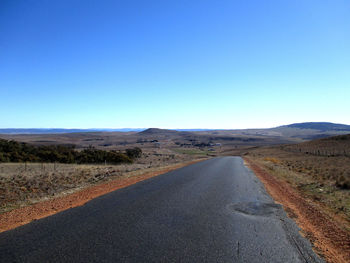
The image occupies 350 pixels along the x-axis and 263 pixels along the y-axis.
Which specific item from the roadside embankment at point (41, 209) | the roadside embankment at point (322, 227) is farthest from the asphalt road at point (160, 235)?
the roadside embankment at point (41, 209)

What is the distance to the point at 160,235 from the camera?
5965mm

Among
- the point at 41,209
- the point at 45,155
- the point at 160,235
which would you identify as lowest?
the point at 45,155

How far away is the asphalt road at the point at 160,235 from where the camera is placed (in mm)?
4906

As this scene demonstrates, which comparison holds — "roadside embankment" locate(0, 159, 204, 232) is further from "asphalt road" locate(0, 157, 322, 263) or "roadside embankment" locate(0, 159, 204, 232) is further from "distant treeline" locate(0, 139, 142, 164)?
"distant treeline" locate(0, 139, 142, 164)

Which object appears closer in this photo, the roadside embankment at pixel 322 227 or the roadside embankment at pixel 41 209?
the roadside embankment at pixel 322 227

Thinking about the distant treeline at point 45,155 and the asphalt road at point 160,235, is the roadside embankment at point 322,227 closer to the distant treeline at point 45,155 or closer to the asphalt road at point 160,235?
the asphalt road at point 160,235

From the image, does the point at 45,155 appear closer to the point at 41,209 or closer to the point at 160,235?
the point at 41,209

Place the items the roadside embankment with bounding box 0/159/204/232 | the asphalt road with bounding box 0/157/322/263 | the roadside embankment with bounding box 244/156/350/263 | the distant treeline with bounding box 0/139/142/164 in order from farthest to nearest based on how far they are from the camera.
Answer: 1. the distant treeline with bounding box 0/139/142/164
2. the roadside embankment with bounding box 0/159/204/232
3. the roadside embankment with bounding box 244/156/350/263
4. the asphalt road with bounding box 0/157/322/263

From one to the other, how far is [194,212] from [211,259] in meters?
3.39

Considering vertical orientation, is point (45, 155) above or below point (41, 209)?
below

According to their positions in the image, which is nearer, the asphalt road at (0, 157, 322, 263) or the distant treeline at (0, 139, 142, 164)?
the asphalt road at (0, 157, 322, 263)

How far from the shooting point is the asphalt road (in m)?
4.91

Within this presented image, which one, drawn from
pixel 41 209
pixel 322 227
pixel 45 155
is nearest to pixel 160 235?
pixel 41 209

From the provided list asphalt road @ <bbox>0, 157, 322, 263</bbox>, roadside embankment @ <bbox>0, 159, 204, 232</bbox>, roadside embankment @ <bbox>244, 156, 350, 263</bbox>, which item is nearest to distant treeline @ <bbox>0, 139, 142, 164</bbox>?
roadside embankment @ <bbox>0, 159, 204, 232</bbox>
